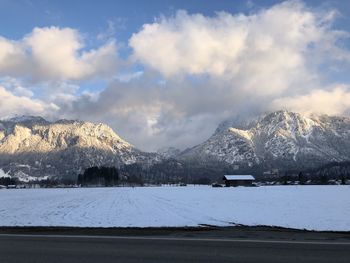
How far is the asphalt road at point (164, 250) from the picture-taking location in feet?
46.3

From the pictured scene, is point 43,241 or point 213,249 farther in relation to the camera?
point 43,241

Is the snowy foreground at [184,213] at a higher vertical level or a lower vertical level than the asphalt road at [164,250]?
higher

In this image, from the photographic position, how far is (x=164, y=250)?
15789 mm

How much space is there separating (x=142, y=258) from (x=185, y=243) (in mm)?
3606

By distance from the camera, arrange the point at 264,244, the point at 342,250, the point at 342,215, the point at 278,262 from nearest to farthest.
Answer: the point at 278,262
the point at 342,250
the point at 264,244
the point at 342,215

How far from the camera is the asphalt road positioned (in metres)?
14.1

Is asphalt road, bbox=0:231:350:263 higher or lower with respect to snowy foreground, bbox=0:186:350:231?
lower

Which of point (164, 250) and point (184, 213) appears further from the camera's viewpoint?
point (184, 213)

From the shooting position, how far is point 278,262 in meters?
13.4

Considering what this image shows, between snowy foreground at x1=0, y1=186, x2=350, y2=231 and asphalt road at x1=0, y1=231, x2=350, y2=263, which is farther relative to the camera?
snowy foreground at x1=0, y1=186, x2=350, y2=231

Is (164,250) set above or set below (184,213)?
below

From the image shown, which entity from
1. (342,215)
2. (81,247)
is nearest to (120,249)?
(81,247)

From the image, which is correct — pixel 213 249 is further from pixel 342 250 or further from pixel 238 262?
pixel 342 250

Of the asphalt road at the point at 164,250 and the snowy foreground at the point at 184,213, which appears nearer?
the asphalt road at the point at 164,250
